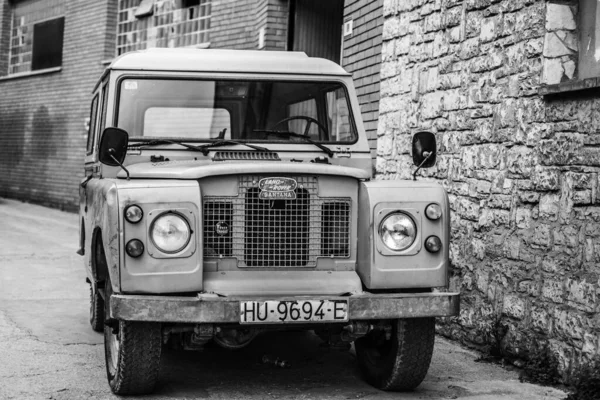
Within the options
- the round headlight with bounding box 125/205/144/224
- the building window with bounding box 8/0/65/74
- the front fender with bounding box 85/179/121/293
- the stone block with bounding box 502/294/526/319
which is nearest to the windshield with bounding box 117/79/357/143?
the front fender with bounding box 85/179/121/293

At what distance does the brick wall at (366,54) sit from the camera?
8.95 metres

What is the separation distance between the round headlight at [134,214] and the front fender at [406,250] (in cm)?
121

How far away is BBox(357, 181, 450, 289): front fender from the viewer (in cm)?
494

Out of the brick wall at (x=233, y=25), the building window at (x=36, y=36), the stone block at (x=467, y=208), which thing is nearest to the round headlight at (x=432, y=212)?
the stone block at (x=467, y=208)

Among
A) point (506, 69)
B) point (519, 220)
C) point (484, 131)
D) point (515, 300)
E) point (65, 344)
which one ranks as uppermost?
point (506, 69)

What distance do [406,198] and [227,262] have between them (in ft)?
3.35

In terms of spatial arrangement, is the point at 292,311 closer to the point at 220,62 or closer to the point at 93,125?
the point at 220,62

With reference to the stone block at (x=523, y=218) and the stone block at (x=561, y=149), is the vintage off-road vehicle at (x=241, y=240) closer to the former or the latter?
the stone block at (x=561, y=149)

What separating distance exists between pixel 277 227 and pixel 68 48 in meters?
15.4

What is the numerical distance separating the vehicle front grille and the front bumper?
32cm

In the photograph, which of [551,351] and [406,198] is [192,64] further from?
[551,351]

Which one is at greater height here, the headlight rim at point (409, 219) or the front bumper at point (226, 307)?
the headlight rim at point (409, 219)

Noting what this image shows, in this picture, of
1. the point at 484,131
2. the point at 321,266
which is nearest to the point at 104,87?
the point at 321,266

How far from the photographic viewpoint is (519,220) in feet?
20.6
